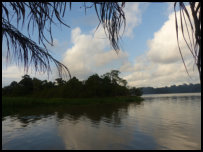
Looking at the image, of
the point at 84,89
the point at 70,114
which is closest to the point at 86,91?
the point at 84,89

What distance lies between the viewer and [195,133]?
887 centimetres

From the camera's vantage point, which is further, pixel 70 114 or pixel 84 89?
pixel 84 89

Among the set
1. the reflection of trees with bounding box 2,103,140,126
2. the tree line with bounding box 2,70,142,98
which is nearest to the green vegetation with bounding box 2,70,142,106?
the tree line with bounding box 2,70,142,98

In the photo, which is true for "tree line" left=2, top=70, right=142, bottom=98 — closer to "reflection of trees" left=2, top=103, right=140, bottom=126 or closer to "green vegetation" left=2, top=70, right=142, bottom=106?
"green vegetation" left=2, top=70, right=142, bottom=106

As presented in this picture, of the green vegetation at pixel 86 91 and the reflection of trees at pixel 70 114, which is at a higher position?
the green vegetation at pixel 86 91

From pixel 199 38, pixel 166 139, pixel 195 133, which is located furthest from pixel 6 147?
pixel 195 133

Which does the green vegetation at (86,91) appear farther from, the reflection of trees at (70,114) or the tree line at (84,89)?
the reflection of trees at (70,114)

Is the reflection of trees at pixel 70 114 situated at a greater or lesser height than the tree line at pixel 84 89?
lesser

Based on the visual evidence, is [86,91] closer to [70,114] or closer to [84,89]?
[84,89]

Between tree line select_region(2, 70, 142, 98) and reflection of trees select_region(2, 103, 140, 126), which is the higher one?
tree line select_region(2, 70, 142, 98)

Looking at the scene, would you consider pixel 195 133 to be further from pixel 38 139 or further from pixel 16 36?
pixel 16 36

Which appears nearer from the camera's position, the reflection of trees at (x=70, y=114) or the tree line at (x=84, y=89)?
the reflection of trees at (x=70, y=114)

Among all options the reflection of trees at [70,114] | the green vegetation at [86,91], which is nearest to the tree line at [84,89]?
the green vegetation at [86,91]

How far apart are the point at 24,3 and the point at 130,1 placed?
82 cm
